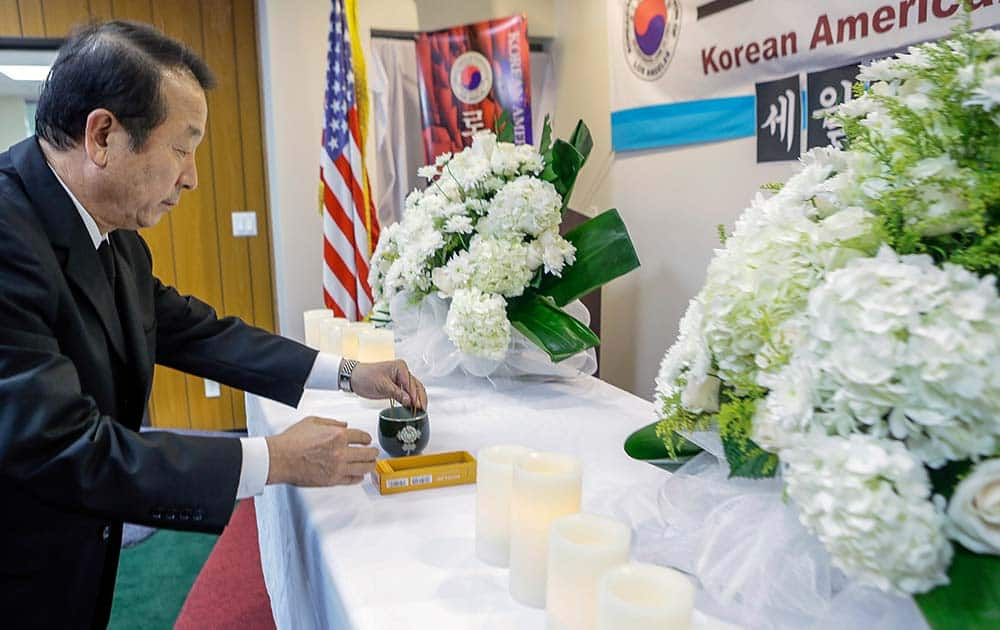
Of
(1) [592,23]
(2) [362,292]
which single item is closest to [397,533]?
(2) [362,292]

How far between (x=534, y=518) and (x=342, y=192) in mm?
2567

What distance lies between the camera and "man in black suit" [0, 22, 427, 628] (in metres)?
0.90

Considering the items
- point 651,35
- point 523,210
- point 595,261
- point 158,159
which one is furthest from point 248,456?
point 651,35

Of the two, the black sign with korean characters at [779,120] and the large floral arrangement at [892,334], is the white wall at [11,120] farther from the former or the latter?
the large floral arrangement at [892,334]

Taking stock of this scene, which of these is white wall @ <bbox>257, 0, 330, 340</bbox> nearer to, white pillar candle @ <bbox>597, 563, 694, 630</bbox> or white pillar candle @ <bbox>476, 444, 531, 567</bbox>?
white pillar candle @ <bbox>476, 444, 531, 567</bbox>

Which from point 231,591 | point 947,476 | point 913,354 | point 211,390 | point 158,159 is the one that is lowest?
point 231,591

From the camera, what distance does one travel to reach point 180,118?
1.10 meters

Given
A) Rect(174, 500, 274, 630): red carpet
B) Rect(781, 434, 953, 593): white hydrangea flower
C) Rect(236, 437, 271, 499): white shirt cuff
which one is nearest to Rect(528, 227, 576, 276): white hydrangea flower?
Rect(236, 437, 271, 499): white shirt cuff

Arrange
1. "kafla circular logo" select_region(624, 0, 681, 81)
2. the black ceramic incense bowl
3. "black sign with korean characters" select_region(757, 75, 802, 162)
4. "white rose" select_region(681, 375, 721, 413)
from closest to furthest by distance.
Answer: "white rose" select_region(681, 375, 721, 413) → the black ceramic incense bowl → "black sign with korean characters" select_region(757, 75, 802, 162) → "kafla circular logo" select_region(624, 0, 681, 81)

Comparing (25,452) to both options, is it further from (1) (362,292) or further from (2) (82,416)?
(1) (362,292)

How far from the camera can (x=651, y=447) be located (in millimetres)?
881

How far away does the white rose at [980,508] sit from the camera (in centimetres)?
51

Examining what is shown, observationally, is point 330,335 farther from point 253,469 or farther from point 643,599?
point 643,599

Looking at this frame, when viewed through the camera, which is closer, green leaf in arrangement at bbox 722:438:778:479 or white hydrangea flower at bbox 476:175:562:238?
green leaf in arrangement at bbox 722:438:778:479
